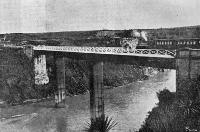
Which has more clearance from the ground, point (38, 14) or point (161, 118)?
point (38, 14)

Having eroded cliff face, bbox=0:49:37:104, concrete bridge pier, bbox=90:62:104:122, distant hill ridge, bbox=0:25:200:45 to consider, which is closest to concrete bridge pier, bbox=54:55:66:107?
eroded cliff face, bbox=0:49:37:104

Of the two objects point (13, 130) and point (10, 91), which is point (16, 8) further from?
point (10, 91)

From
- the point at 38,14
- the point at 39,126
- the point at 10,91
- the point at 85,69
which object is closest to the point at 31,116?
the point at 39,126

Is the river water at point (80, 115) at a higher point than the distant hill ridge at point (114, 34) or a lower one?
lower

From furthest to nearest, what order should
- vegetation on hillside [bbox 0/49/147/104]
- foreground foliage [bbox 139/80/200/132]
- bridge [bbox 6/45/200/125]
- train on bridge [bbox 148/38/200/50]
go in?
vegetation on hillside [bbox 0/49/147/104] < train on bridge [bbox 148/38/200/50] < bridge [bbox 6/45/200/125] < foreground foliage [bbox 139/80/200/132]

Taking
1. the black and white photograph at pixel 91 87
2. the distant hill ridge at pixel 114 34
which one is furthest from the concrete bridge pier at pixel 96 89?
the distant hill ridge at pixel 114 34

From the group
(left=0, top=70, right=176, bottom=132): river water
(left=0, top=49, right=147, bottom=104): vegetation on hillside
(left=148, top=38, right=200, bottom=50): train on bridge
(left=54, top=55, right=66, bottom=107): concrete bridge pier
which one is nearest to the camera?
(left=0, top=70, right=176, bottom=132): river water

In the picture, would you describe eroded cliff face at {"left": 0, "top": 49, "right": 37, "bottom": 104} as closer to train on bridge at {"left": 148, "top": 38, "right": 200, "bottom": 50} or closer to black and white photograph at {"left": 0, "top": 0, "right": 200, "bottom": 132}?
black and white photograph at {"left": 0, "top": 0, "right": 200, "bottom": 132}

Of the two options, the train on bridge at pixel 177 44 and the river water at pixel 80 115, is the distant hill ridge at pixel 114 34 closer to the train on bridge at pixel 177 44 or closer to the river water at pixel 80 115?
the river water at pixel 80 115
